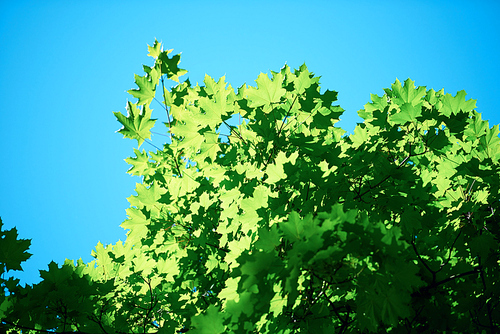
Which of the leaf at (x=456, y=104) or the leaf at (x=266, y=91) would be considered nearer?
the leaf at (x=266, y=91)

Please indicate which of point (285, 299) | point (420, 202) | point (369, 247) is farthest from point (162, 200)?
point (420, 202)

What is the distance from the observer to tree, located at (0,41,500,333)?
1577 mm

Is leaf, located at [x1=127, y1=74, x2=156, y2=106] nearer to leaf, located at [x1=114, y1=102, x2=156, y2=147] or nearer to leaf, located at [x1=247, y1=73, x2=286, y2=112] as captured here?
leaf, located at [x1=114, y1=102, x2=156, y2=147]

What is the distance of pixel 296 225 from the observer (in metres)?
1.52

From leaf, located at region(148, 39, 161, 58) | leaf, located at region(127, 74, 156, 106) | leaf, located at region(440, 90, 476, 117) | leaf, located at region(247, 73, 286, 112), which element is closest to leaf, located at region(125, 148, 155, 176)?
leaf, located at region(127, 74, 156, 106)

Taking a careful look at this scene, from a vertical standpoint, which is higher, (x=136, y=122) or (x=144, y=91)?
(x=144, y=91)

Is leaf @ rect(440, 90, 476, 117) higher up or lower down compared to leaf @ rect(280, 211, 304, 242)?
higher up

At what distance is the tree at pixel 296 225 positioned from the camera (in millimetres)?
1577

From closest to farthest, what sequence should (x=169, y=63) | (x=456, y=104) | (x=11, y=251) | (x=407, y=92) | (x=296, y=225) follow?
(x=296, y=225) → (x=456, y=104) → (x=11, y=251) → (x=407, y=92) → (x=169, y=63)

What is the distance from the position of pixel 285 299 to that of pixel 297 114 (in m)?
1.57

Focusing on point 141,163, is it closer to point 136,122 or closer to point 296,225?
point 136,122

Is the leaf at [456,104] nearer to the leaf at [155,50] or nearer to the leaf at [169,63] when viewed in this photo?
the leaf at [169,63]

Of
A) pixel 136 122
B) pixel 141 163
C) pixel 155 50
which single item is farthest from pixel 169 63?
pixel 141 163


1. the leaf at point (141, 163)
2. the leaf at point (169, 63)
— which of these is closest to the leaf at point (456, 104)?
the leaf at point (169, 63)
